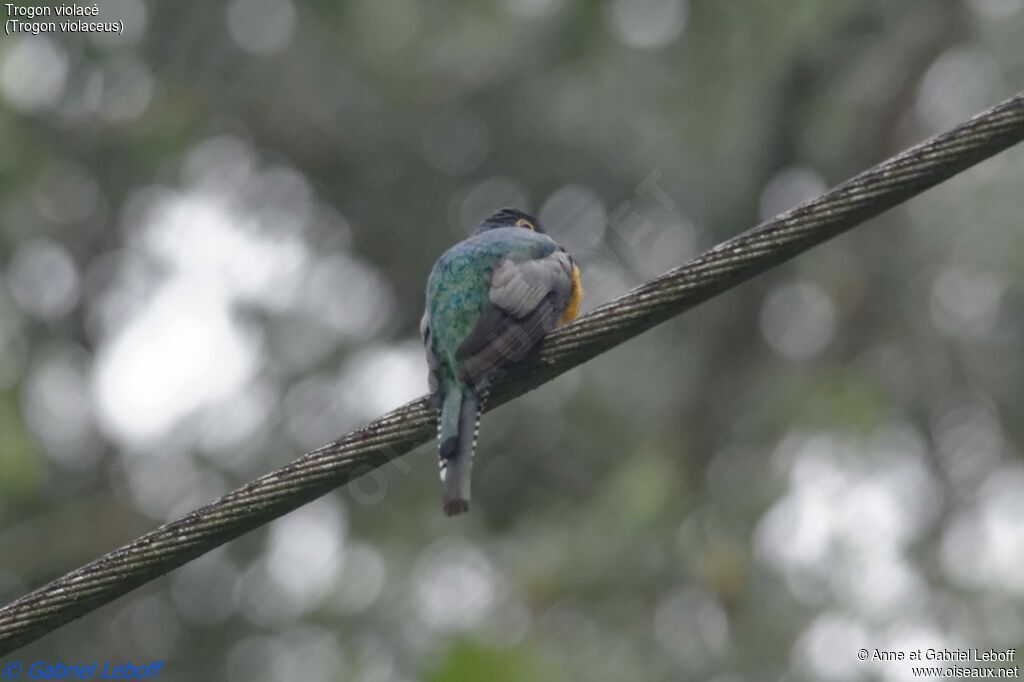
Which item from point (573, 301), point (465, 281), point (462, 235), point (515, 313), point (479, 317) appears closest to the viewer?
point (515, 313)

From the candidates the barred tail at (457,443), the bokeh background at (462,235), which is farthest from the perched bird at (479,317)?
the bokeh background at (462,235)

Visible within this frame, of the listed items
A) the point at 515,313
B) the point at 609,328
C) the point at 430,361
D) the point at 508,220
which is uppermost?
the point at 508,220

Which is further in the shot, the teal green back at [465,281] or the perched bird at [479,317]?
the teal green back at [465,281]

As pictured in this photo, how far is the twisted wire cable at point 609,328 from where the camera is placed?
369cm

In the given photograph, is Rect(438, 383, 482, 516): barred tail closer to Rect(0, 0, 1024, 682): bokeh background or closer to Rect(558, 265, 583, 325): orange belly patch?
Rect(558, 265, 583, 325): orange belly patch

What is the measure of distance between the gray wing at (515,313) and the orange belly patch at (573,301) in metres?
0.04

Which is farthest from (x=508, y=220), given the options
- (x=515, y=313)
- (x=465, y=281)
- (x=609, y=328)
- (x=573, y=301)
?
(x=609, y=328)

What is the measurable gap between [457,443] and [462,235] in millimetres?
8142

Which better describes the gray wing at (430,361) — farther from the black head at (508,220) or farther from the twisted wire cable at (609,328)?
the black head at (508,220)

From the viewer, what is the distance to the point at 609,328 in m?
4.00

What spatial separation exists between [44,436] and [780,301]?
6470mm

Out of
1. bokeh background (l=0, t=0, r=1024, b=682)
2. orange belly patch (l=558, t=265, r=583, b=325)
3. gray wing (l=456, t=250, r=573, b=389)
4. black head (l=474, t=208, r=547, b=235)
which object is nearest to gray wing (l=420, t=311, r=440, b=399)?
gray wing (l=456, t=250, r=573, b=389)

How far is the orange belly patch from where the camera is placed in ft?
18.6

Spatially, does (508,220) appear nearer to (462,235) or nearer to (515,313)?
(515,313)
